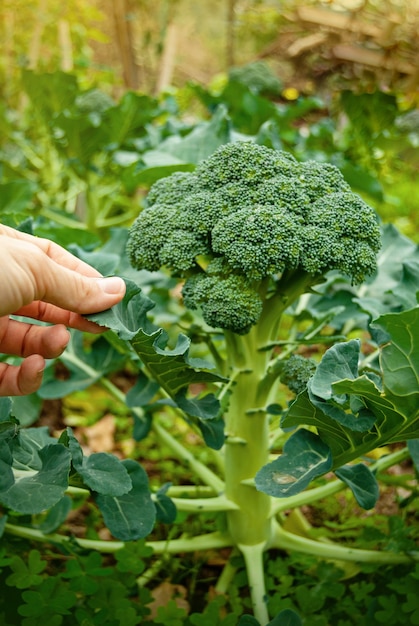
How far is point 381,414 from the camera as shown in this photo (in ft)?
2.78

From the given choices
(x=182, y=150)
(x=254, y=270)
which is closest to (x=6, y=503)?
(x=254, y=270)

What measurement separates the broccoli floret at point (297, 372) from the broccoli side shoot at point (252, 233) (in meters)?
0.10

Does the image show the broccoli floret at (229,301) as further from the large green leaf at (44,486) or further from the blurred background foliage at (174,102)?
the blurred background foliage at (174,102)

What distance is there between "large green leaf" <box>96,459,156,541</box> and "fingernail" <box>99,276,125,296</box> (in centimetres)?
33

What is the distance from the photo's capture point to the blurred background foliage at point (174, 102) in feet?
7.98

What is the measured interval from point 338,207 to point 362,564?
732mm

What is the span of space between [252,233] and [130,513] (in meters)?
0.49

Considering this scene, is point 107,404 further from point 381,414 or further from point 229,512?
point 381,414

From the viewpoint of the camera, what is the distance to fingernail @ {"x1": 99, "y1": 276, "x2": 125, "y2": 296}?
0.84 meters

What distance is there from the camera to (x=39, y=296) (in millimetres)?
743

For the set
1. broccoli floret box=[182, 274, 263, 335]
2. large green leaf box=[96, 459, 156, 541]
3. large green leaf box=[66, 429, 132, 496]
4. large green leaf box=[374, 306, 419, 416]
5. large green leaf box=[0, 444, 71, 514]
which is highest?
large green leaf box=[374, 306, 419, 416]

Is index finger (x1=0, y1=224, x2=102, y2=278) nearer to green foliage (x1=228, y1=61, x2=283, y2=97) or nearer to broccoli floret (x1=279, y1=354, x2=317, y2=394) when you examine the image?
broccoli floret (x1=279, y1=354, x2=317, y2=394)

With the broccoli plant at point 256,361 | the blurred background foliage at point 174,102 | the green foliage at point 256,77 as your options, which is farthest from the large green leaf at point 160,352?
the green foliage at point 256,77

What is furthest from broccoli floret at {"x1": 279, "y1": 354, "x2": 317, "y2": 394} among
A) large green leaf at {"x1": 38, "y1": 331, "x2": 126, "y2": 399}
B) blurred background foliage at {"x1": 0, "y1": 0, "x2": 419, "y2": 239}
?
blurred background foliage at {"x1": 0, "y1": 0, "x2": 419, "y2": 239}
